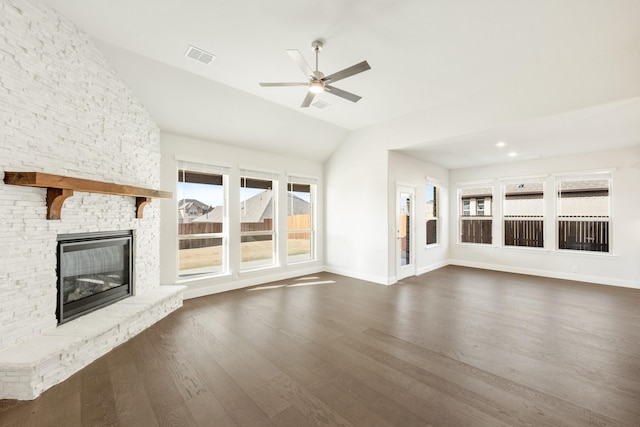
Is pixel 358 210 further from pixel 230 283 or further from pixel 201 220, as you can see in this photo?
pixel 201 220

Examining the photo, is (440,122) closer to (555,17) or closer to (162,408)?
(555,17)

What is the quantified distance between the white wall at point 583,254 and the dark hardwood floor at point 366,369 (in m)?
1.48

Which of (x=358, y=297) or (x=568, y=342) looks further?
(x=358, y=297)

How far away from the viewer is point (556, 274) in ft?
19.9

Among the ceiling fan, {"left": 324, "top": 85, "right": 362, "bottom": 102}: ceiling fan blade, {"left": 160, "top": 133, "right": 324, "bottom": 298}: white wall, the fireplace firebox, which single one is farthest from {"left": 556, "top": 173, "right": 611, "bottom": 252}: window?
the fireplace firebox

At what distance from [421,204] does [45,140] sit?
21.4ft

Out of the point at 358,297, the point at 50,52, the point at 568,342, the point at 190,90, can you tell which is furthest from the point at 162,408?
the point at 568,342

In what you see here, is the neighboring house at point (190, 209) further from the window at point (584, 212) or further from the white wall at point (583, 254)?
the window at point (584, 212)

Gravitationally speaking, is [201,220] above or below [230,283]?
above

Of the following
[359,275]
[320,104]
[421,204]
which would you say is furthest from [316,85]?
[421,204]

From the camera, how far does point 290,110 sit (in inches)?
192

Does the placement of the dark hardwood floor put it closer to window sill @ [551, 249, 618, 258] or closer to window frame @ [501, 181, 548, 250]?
window sill @ [551, 249, 618, 258]

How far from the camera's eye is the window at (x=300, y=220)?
625 centimetres

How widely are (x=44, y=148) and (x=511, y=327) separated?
5.64 meters
